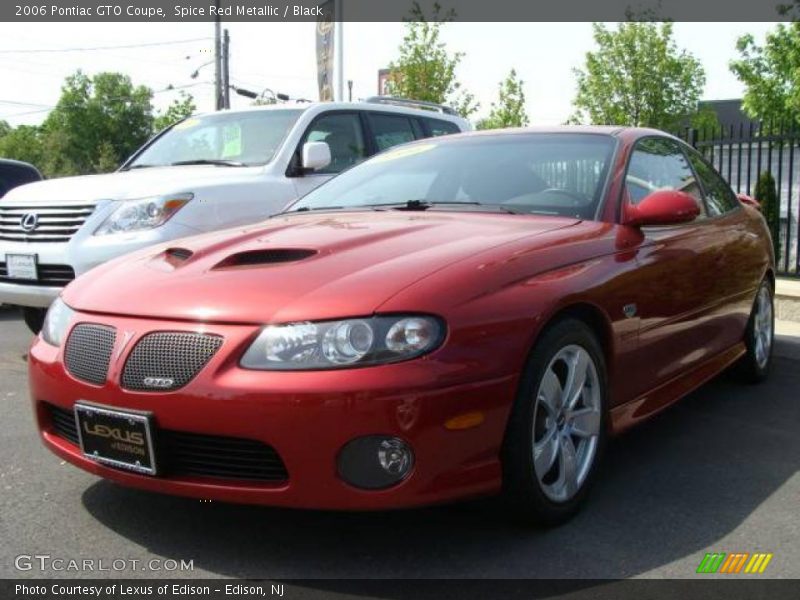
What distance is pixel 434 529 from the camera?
308 cm

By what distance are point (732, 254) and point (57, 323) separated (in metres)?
3.44

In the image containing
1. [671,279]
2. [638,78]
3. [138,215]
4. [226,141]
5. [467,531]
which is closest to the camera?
[467,531]

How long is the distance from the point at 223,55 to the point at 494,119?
37.4 feet

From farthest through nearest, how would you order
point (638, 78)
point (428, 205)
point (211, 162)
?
point (638, 78) < point (211, 162) < point (428, 205)

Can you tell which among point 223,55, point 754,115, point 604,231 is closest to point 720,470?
point 604,231

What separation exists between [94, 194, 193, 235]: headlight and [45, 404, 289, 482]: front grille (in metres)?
3.09

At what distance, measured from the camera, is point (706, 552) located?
2.93m

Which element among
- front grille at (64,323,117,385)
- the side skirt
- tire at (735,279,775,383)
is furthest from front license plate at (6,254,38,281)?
tire at (735,279,775,383)

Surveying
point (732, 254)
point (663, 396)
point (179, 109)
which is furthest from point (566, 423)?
point (179, 109)

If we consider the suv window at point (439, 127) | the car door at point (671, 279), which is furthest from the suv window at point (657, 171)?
the suv window at point (439, 127)

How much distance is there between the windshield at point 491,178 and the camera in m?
3.87

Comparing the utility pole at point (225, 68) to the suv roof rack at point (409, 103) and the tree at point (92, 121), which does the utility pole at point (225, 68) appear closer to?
the suv roof rack at point (409, 103)

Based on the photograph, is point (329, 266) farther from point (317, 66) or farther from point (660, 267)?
point (317, 66)

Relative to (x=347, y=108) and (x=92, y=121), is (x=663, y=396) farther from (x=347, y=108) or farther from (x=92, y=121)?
(x=92, y=121)
